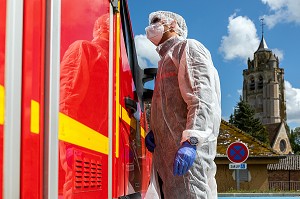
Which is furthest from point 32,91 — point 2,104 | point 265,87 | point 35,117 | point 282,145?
point 265,87

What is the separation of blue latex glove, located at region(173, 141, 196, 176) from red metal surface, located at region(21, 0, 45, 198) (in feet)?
4.86

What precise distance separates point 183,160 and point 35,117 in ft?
5.12

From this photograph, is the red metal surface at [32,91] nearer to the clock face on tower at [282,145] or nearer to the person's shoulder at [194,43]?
the person's shoulder at [194,43]

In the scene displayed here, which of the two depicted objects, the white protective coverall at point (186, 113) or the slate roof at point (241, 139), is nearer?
the white protective coverall at point (186, 113)

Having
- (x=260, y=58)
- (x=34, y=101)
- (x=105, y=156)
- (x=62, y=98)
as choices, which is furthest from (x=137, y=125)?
(x=260, y=58)

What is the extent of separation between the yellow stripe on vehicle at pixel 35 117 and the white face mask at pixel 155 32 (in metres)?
2.06

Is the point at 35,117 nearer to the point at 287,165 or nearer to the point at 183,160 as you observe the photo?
the point at 183,160

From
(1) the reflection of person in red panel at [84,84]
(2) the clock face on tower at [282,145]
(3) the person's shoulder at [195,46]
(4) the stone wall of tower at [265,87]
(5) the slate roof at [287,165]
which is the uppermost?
(4) the stone wall of tower at [265,87]

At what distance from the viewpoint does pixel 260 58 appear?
458ft

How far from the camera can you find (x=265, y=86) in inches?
5408

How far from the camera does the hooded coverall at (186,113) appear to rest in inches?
131

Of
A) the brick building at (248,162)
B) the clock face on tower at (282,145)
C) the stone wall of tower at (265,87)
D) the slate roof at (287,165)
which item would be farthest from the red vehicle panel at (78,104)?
the stone wall of tower at (265,87)

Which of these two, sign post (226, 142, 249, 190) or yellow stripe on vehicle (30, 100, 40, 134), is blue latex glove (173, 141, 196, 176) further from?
sign post (226, 142, 249, 190)

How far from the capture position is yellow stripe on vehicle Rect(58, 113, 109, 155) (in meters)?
1.97
